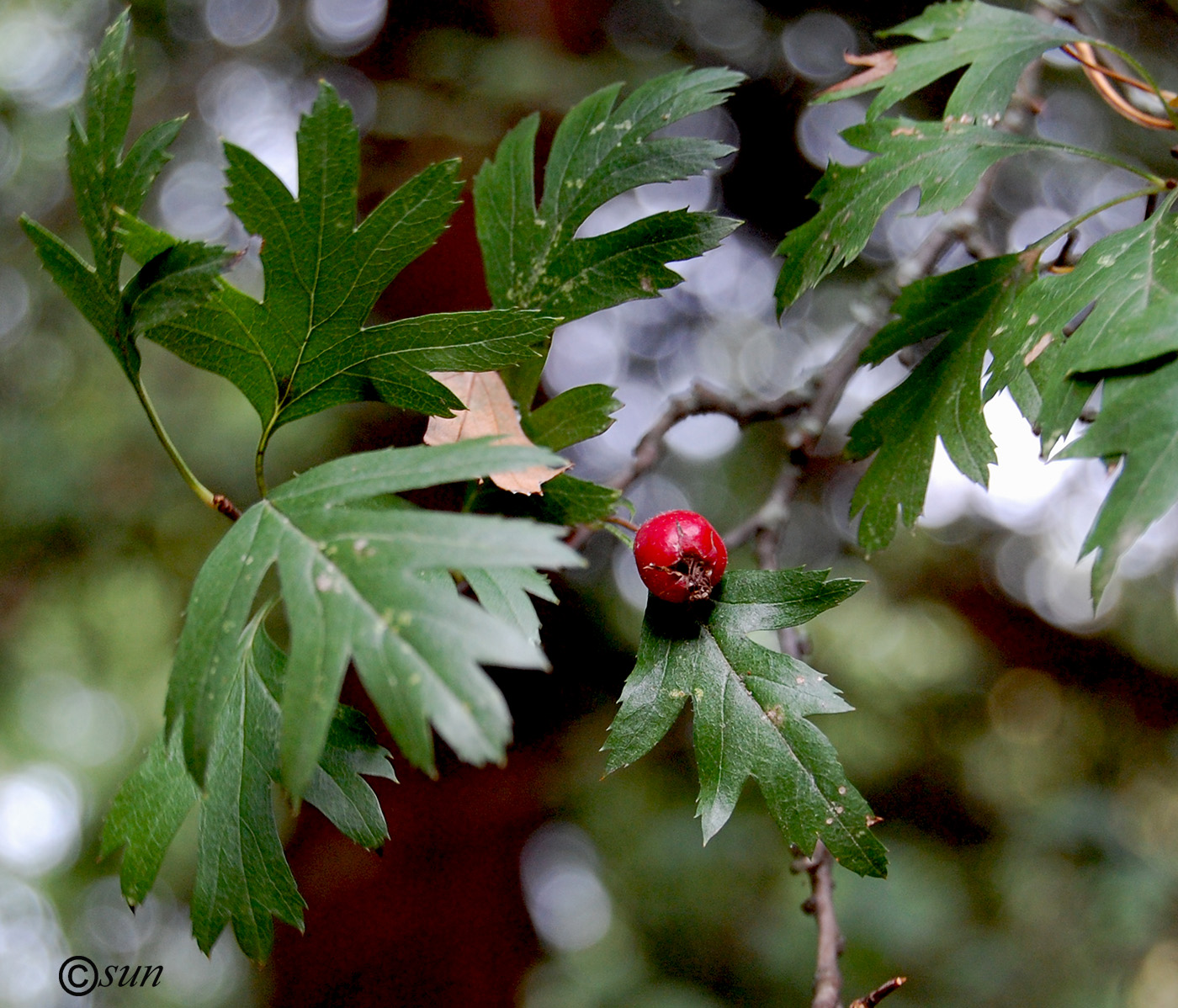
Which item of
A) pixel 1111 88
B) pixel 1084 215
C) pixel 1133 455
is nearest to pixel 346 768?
pixel 1133 455

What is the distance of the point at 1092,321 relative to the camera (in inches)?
25.5

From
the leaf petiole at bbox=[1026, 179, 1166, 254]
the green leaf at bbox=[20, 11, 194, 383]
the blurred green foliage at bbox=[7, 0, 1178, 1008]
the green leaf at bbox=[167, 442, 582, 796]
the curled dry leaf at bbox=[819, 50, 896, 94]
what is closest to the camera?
the green leaf at bbox=[167, 442, 582, 796]

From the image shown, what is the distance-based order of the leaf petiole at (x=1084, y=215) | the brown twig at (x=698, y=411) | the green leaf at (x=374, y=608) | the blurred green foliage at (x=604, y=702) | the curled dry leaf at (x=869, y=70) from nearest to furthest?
the green leaf at (x=374, y=608), the leaf petiole at (x=1084, y=215), the curled dry leaf at (x=869, y=70), the brown twig at (x=698, y=411), the blurred green foliage at (x=604, y=702)

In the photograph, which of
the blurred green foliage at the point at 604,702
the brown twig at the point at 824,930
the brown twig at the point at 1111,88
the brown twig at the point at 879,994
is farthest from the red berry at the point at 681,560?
the blurred green foliage at the point at 604,702

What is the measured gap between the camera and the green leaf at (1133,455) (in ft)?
1.71

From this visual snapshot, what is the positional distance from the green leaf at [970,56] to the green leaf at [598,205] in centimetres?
20

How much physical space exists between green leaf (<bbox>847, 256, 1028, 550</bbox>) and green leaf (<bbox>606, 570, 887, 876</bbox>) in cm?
17

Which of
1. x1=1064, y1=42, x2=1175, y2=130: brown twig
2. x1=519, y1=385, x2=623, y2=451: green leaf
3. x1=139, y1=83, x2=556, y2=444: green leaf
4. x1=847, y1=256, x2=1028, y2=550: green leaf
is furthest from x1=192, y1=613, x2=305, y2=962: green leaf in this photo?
x1=1064, y1=42, x2=1175, y2=130: brown twig

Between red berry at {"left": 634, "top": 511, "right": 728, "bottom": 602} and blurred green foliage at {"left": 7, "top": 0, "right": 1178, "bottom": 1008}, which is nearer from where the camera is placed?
red berry at {"left": 634, "top": 511, "right": 728, "bottom": 602}

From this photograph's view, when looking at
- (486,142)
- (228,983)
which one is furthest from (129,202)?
(228,983)

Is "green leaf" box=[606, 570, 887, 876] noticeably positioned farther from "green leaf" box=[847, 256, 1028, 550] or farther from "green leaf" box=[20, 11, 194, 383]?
"green leaf" box=[20, 11, 194, 383]

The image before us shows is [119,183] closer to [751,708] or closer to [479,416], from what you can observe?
[479,416]

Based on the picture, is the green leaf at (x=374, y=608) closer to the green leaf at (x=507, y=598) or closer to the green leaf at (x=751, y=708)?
the green leaf at (x=507, y=598)

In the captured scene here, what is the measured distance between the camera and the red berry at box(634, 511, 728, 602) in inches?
30.6
